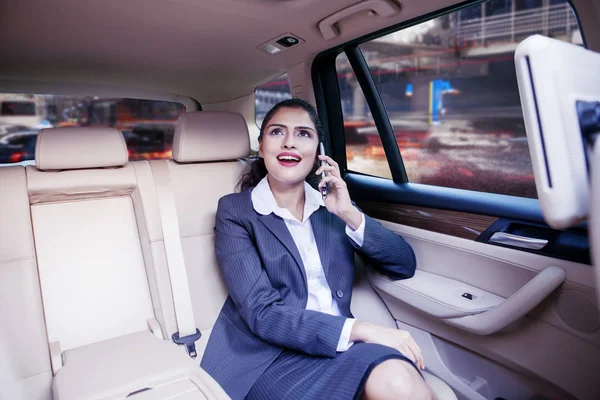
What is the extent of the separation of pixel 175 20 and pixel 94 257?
951 mm

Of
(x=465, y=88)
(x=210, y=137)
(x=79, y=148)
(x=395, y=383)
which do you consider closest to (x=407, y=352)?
(x=395, y=383)

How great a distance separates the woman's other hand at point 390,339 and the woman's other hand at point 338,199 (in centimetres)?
40

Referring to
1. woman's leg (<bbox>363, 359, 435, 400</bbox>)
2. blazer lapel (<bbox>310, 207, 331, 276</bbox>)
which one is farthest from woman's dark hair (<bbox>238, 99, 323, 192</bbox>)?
woman's leg (<bbox>363, 359, 435, 400</bbox>)

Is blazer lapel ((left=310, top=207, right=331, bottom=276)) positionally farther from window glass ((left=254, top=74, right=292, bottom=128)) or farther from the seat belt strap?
window glass ((left=254, top=74, right=292, bottom=128))

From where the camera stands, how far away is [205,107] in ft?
9.75

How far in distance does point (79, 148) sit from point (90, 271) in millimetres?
463

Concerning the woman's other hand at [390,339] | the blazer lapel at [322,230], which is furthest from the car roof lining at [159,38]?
the woman's other hand at [390,339]

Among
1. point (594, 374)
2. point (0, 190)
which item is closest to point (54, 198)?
point (0, 190)

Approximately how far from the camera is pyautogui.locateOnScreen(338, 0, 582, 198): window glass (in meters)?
→ 1.61

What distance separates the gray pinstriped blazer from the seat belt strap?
A: 91 millimetres

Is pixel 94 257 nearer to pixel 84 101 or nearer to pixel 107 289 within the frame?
pixel 107 289

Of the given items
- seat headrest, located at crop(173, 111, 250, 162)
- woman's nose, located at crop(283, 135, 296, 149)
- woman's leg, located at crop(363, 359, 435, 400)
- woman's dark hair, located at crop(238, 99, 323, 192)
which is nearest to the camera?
woman's leg, located at crop(363, 359, 435, 400)

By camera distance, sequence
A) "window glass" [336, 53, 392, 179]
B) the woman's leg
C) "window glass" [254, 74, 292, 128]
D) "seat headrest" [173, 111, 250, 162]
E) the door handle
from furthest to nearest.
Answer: "window glass" [254, 74, 292, 128] < "window glass" [336, 53, 392, 179] < "seat headrest" [173, 111, 250, 162] < the door handle < the woman's leg

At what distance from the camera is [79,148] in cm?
159
